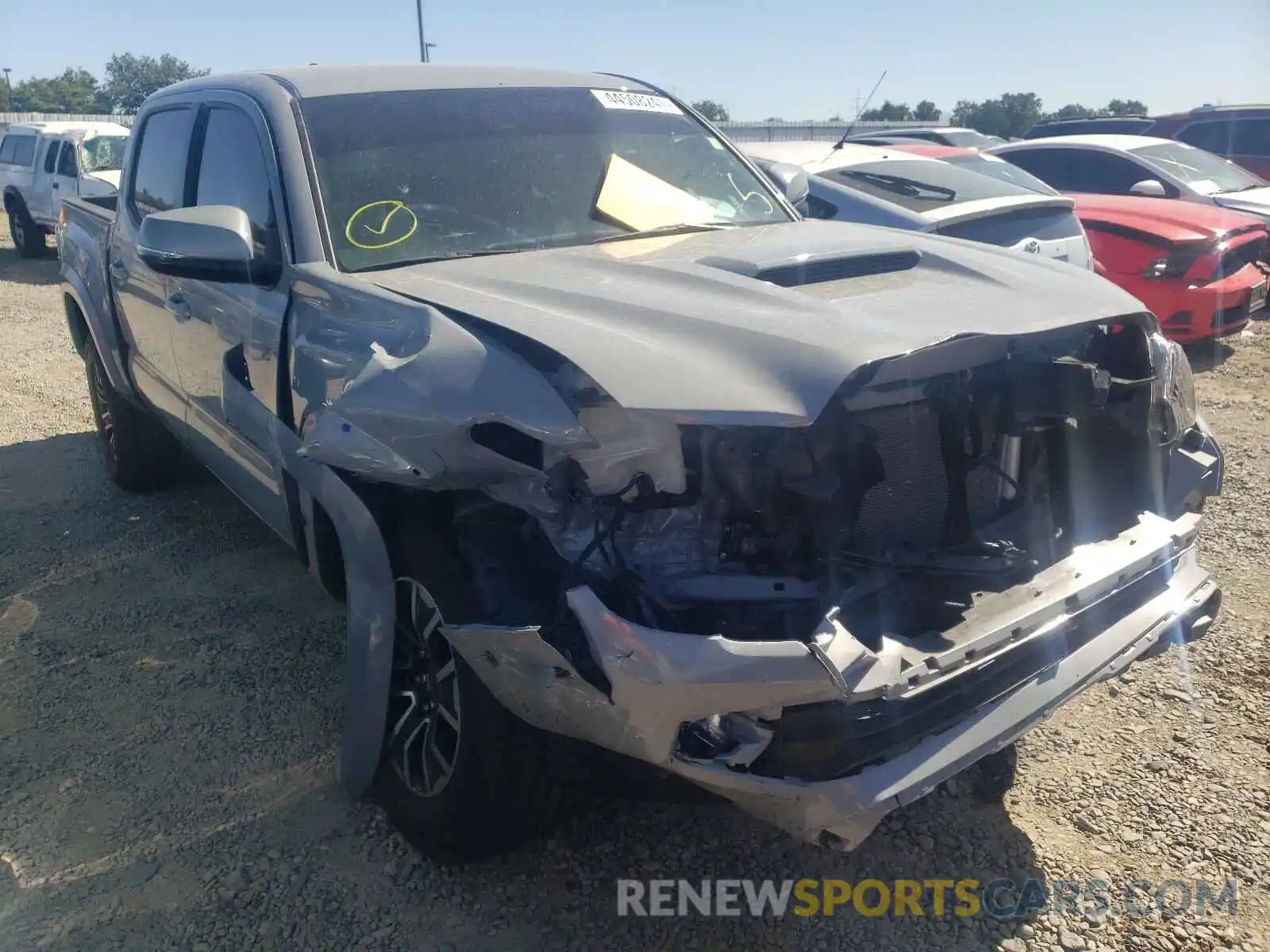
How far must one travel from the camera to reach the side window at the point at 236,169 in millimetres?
3186

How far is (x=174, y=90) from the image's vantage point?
13.8 ft

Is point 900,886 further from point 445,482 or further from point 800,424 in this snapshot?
point 445,482

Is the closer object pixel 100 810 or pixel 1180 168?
pixel 100 810

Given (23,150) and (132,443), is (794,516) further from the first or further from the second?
(23,150)

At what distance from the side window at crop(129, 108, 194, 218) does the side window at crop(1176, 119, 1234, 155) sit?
1196 centimetres

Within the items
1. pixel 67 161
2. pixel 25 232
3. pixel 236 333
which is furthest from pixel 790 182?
pixel 25 232

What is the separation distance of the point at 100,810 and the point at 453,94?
2409mm

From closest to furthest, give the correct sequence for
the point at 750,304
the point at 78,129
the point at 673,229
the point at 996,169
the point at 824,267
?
the point at 750,304 → the point at 824,267 → the point at 673,229 → the point at 996,169 → the point at 78,129

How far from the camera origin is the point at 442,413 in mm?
2158

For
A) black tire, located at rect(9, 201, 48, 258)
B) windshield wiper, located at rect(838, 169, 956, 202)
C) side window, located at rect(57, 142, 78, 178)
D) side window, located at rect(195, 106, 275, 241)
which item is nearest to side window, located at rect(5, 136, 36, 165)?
black tire, located at rect(9, 201, 48, 258)

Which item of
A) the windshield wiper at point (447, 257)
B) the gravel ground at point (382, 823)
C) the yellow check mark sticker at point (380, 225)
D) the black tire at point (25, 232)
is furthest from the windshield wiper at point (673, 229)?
the black tire at point (25, 232)

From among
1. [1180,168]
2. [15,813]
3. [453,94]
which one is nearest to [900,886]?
[15,813]

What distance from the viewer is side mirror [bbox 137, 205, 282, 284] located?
283 cm

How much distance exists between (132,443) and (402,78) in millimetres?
2632
